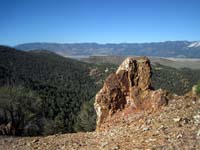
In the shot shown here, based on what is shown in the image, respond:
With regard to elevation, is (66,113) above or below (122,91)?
below

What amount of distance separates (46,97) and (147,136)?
68.8 meters

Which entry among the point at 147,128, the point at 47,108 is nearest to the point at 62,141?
the point at 147,128

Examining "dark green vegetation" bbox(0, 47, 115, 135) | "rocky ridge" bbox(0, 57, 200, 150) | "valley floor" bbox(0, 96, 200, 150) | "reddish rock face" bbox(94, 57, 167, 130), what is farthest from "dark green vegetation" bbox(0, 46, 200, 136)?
"reddish rock face" bbox(94, 57, 167, 130)

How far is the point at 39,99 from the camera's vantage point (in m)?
65.2

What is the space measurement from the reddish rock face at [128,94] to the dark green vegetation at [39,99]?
6039 millimetres

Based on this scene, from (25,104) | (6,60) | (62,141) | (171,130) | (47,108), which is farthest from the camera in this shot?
(6,60)

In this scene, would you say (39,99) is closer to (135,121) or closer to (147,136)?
(135,121)

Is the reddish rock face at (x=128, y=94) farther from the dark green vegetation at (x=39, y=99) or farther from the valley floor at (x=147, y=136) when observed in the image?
the dark green vegetation at (x=39, y=99)

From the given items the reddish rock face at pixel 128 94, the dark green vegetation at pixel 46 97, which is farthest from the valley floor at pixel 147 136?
the dark green vegetation at pixel 46 97

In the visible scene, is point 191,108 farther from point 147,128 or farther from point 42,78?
point 42,78

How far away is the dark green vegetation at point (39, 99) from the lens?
46606mm

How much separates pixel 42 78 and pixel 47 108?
234 ft

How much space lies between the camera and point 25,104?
2303 inches

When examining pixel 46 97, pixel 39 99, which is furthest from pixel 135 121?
pixel 46 97
